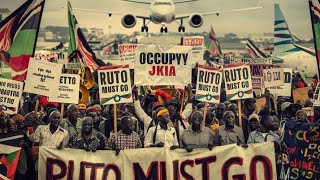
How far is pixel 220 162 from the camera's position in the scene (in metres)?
7.98

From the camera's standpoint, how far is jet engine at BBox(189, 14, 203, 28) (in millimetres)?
43875

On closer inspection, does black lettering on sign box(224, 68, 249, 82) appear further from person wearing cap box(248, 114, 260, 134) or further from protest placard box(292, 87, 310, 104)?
protest placard box(292, 87, 310, 104)

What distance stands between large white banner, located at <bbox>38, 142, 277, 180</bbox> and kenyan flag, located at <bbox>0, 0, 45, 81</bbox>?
2054 mm

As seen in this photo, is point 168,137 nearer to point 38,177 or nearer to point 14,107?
point 38,177

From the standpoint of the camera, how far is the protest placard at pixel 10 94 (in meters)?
9.20

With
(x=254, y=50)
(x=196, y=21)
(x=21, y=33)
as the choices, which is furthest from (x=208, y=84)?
(x=196, y=21)

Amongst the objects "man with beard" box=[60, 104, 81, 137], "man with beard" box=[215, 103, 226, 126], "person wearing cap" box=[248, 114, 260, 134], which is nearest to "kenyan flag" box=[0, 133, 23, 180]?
"man with beard" box=[60, 104, 81, 137]

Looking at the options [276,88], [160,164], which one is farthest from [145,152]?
[276,88]

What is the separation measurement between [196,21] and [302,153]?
36150 millimetres

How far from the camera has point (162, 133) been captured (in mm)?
8461

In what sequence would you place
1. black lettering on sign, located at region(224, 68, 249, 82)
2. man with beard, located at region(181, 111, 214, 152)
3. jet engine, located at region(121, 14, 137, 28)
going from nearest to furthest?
1. man with beard, located at region(181, 111, 214, 152)
2. black lettering on sign, located at region(224, 68, 249, 82)
3. jet engine, located at region(121, 14, 137, 28)

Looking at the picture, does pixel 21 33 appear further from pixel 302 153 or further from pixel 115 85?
pixel 302 153

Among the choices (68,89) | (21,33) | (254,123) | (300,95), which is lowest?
(254,123)

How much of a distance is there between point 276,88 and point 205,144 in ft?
17.0
